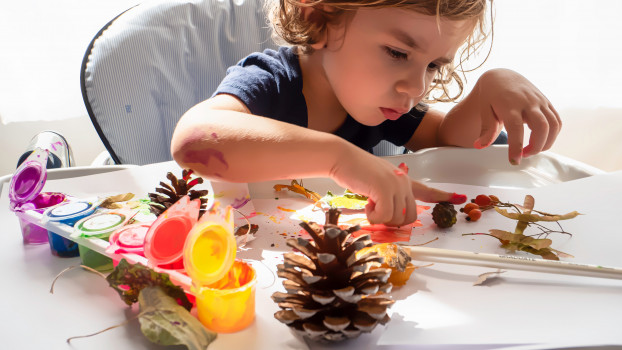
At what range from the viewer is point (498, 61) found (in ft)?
5.15

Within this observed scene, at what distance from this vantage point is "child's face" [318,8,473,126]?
2.14 feet

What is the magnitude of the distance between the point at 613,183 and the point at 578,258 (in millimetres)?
212

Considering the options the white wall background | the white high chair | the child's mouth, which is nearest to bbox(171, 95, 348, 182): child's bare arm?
the child's mouth

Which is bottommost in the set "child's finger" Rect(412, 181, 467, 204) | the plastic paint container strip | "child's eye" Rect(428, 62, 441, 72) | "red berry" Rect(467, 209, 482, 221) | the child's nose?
"red berry" Rect(467, 209, 482, 221)

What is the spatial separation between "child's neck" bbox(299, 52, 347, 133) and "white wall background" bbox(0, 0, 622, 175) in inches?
32.3

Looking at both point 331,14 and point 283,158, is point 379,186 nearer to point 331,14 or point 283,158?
point 283,158

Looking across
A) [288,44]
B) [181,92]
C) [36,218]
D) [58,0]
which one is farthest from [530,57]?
[36,218]

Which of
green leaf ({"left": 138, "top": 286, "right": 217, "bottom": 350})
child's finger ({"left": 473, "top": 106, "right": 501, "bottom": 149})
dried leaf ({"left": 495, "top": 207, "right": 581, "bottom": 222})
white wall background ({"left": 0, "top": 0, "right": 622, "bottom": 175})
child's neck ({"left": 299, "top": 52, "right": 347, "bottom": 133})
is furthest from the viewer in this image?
white wall background ({"left": 0, "top": 0, "right": 622, "bottom": 175})

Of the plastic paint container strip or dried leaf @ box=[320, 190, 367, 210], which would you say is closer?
the plastic paint container strip

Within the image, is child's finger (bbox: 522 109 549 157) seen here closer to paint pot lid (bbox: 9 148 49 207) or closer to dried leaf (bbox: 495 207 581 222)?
dried leaf (bbox: 495 207 581 222)

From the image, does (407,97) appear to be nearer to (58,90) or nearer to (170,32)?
(170,32)

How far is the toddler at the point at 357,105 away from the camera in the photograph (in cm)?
55

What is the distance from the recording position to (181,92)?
35.0 inches

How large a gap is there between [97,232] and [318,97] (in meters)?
0.52
